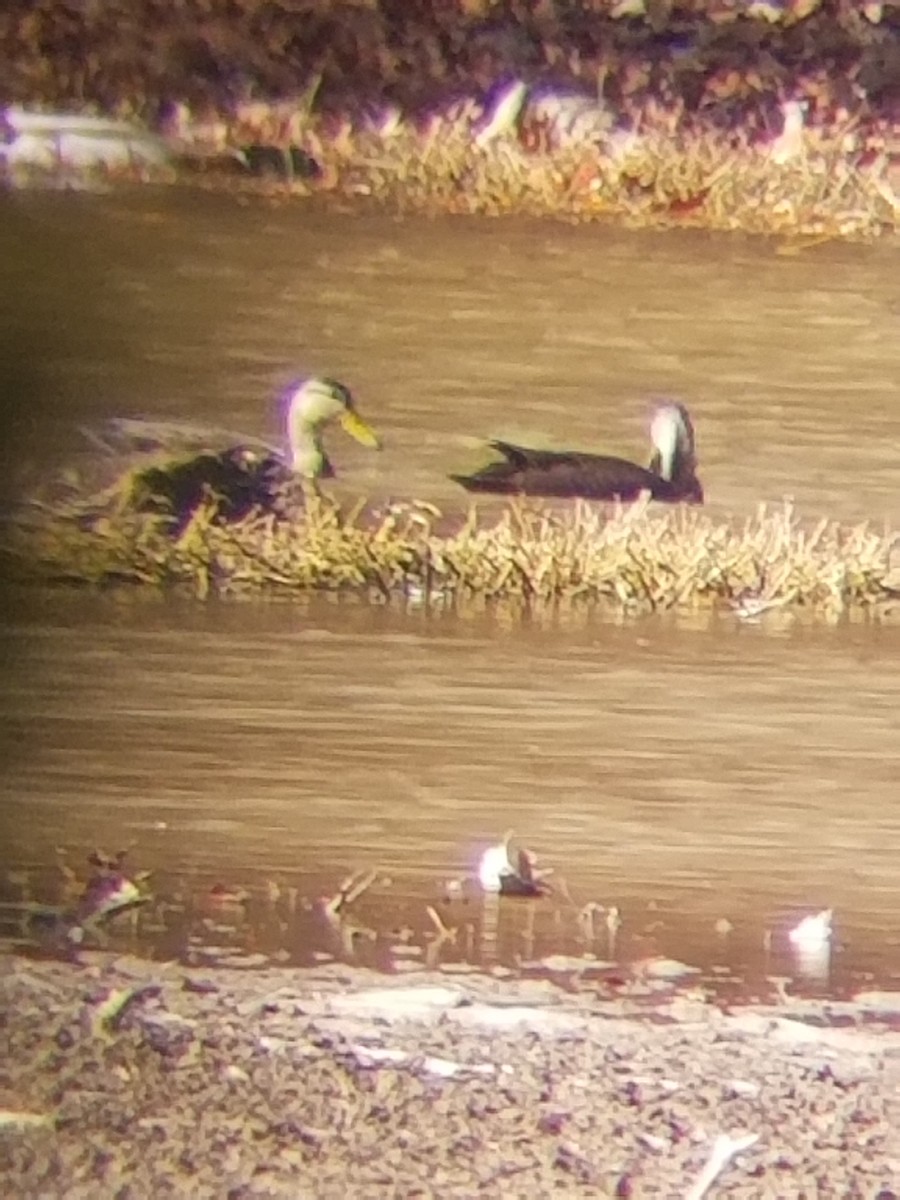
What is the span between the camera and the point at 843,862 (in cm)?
133

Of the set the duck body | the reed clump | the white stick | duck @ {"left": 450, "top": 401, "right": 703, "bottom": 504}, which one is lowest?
the white stick

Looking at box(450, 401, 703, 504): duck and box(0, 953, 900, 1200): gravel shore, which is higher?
box(450, 401, 703, 504): duck

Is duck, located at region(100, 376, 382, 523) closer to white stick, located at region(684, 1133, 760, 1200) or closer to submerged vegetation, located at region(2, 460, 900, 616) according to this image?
submerged vegetation, located at region(2, 460, 900, 616)

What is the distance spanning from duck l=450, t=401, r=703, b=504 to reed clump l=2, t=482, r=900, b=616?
0.02 metres

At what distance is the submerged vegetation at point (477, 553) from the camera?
1348 mm

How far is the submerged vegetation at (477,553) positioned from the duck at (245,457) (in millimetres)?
12

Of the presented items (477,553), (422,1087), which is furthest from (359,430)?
(422,1087)

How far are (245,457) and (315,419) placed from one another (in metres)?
0.07

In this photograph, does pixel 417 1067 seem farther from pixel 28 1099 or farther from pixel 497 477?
pixel 497 477

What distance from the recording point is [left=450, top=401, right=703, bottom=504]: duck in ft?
4.42

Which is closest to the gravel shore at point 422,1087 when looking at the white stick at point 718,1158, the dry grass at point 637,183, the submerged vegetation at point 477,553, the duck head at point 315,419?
the white stick at point 718,1158

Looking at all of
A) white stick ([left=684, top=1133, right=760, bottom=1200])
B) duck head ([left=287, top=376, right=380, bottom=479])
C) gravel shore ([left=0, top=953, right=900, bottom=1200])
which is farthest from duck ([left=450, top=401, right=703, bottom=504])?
white stick ([left=684, top=1133, right=760, bottom=1200])

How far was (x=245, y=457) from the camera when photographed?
4.42 ft

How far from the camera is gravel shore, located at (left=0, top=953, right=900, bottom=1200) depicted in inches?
50.7
